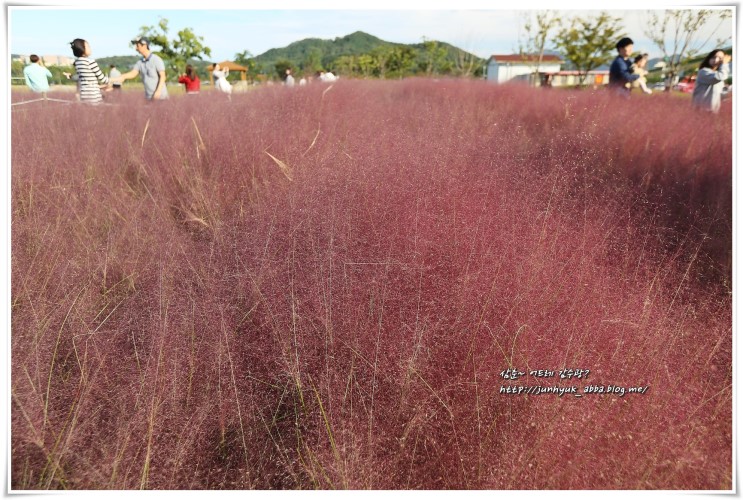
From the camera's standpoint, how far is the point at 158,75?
10.5 feet

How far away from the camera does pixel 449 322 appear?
1.14 meters

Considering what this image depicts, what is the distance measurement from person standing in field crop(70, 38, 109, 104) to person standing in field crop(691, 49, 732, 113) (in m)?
3.02

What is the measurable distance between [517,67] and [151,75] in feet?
13.0

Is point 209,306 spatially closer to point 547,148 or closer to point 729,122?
point 547,148

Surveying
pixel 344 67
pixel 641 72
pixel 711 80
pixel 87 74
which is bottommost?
pixel 711 80

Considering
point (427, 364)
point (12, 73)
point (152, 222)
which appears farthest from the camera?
point (152, 222)

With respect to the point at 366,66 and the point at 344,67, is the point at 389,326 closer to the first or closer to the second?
the point at 344,67

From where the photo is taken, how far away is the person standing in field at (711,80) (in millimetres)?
1582

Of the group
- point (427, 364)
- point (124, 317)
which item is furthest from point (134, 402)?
point (427, 364)

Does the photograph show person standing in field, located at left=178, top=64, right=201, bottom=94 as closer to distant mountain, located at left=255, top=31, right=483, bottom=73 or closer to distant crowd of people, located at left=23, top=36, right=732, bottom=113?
distant crowd of people, located at left=23, top=36, right=732, bottom=113

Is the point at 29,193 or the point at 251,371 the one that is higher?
the point at 29,193

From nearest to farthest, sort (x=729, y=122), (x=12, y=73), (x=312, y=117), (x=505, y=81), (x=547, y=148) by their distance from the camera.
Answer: (x=12, y=73)
(x=729, y=122)
(x=547, y=148)
(x=312, y=117)
(x=505, y=81)

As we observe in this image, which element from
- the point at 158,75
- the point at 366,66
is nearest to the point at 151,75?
the point at 158,75

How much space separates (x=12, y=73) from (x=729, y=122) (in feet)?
10.4
